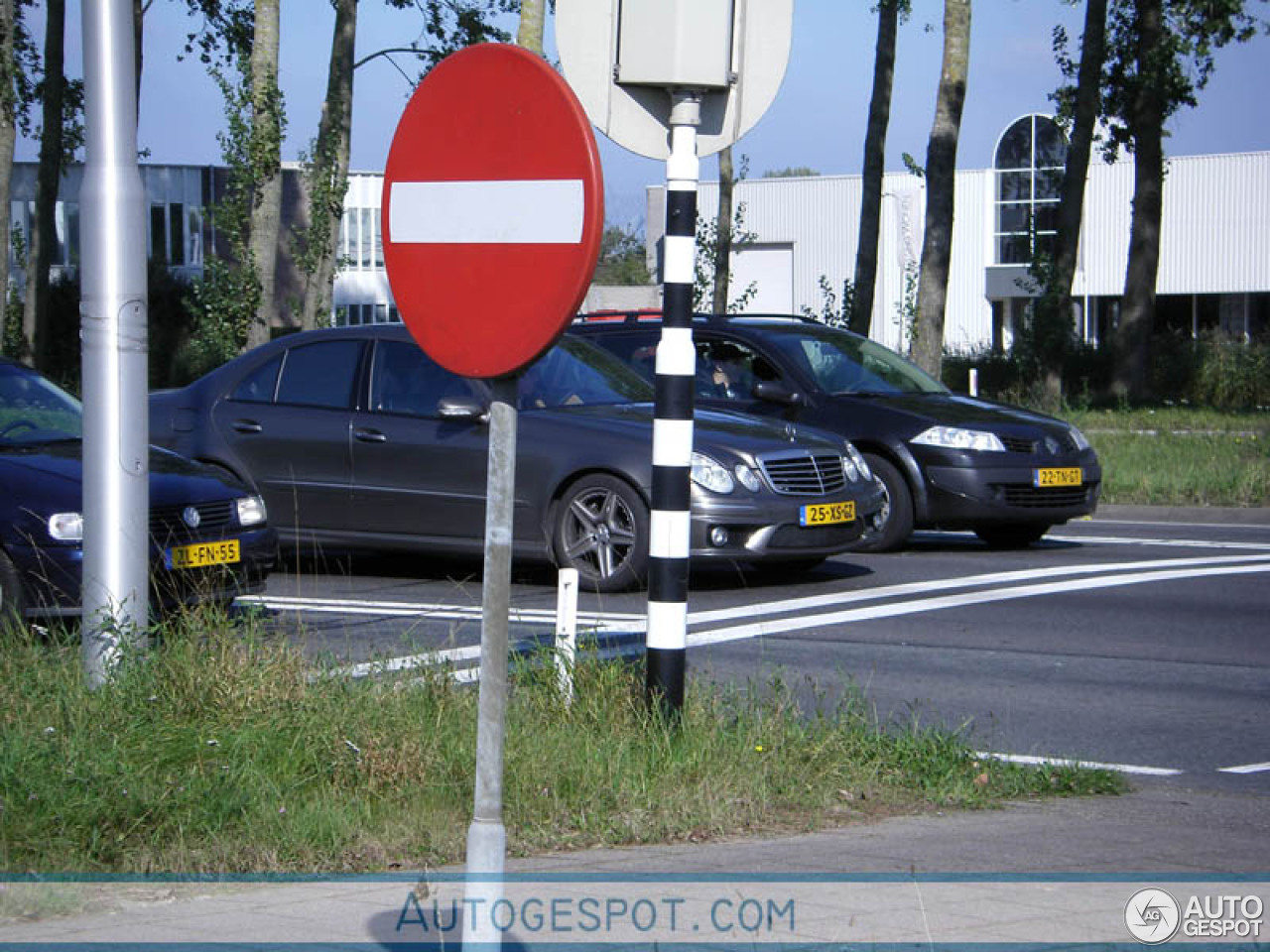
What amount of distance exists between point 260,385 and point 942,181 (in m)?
15.6

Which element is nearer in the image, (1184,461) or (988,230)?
(1184,461)

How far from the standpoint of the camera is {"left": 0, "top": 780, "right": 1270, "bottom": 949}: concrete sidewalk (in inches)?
173

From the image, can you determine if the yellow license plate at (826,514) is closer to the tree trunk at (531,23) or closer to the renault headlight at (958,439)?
the renault headlight at (958,439)

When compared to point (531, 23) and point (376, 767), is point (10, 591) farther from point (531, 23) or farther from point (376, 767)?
point (531, 23)

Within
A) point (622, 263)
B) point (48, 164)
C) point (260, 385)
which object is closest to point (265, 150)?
point (48, 164)

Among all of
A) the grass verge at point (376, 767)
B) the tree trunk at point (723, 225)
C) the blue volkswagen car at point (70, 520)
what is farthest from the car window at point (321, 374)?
the tree trunk at point (723, 225)

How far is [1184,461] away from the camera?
20.2 m

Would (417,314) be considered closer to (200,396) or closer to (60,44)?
(200,396)

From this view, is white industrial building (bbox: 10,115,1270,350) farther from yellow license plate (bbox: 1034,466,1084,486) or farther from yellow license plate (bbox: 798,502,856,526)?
yellow license plate (bbox: 798,502,856,526)

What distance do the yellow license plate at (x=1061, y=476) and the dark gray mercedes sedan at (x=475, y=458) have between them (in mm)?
2113

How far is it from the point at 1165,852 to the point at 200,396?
9.06 meters

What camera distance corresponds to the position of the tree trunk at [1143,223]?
32.5 meters

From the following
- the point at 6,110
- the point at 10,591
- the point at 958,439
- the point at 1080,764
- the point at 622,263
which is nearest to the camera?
the point at 1080,764

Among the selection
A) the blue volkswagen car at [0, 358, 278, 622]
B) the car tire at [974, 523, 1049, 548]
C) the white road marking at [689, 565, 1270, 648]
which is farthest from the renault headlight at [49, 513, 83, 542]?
the car tire at [974, 523, 1049, 548]
